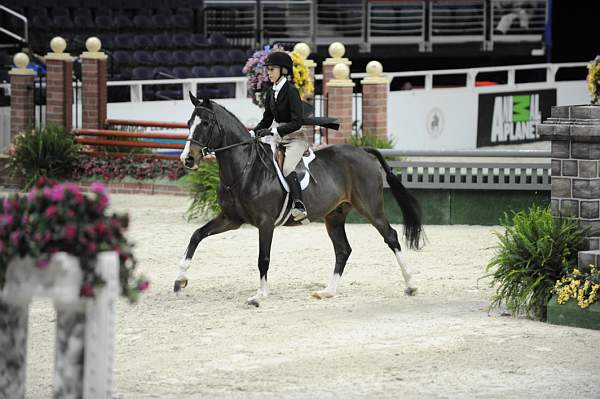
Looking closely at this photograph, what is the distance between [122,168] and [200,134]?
9.38 m

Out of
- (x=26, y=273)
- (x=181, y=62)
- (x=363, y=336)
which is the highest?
(x=181, y=62)

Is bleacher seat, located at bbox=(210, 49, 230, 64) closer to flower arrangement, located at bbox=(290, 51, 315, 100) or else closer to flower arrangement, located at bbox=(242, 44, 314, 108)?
flower arrangement, located at bbox=(242, 44, 314, 108)

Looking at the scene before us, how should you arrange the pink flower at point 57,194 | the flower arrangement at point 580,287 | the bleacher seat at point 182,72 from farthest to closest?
the bleacher seat at point 182,72 < the flower arrangement at point 580,287 < the pink flower at point 57,194

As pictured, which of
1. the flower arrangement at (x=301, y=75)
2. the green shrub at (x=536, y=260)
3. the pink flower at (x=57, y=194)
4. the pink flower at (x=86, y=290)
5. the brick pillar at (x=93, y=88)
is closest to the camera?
the pink flower at (x=86, y=290)

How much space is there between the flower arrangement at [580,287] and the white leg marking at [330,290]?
2.26 meters

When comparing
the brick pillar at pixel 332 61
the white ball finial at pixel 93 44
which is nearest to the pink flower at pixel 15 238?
the brick pillar at pixel 332 61

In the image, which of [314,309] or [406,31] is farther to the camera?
[406,31]

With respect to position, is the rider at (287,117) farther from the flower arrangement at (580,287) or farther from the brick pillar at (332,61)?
the brick pillar at (332,61)

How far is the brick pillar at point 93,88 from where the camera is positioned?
2106cm

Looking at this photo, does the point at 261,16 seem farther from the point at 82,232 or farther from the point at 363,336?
the point at 82,232

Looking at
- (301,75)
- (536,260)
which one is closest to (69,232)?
(536,260)

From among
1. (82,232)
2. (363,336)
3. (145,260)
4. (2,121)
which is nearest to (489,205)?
(145,260)

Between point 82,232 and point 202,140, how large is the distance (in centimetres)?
574

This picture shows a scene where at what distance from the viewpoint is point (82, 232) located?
549 cm
